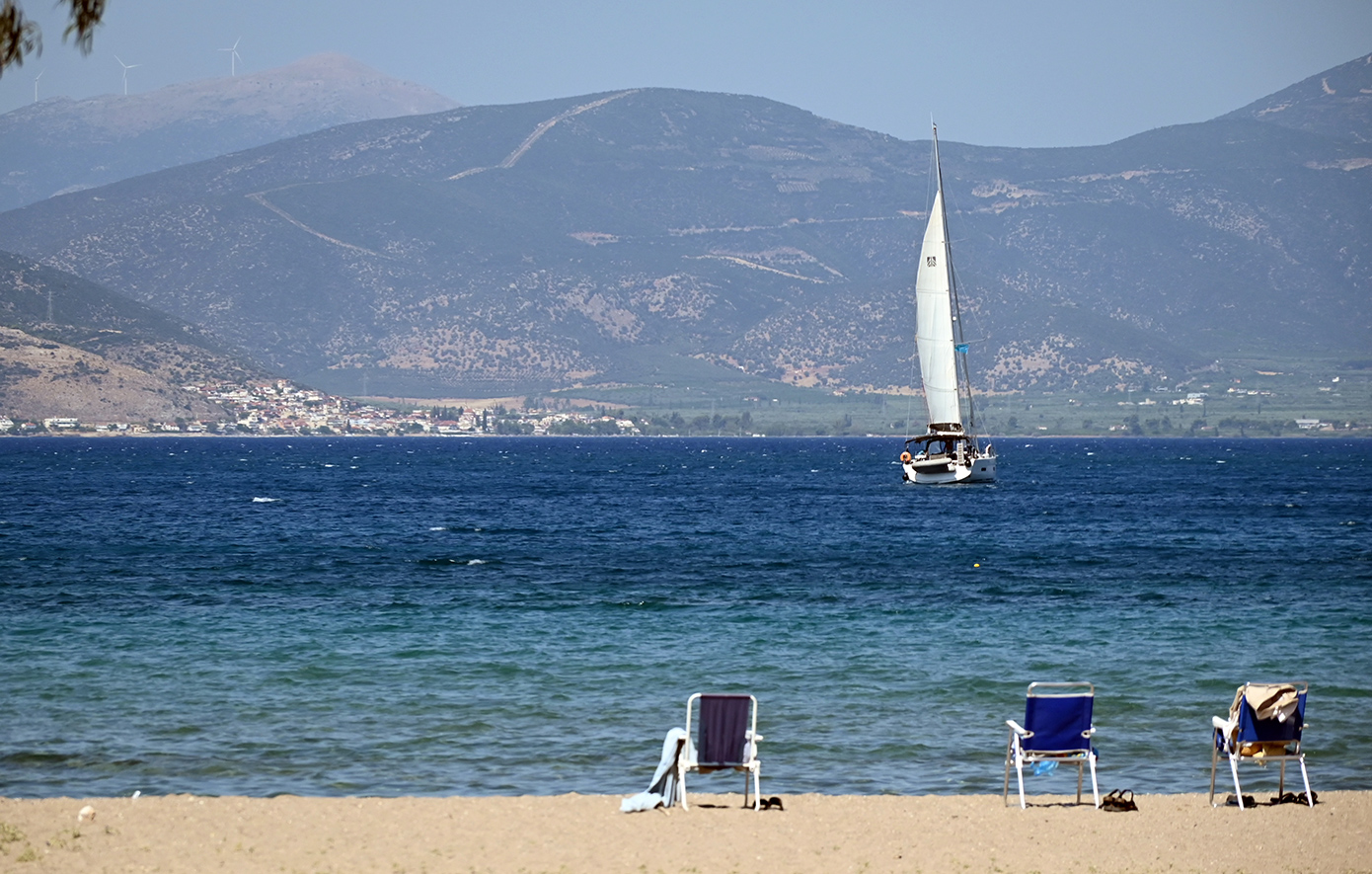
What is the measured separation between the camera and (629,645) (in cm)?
Answer: 2848

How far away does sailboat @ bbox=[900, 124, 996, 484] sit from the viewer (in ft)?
302

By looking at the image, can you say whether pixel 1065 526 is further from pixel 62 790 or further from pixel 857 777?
pixel 62 790

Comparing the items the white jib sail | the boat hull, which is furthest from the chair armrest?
the boat hull

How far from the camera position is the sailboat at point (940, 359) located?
9219 cm

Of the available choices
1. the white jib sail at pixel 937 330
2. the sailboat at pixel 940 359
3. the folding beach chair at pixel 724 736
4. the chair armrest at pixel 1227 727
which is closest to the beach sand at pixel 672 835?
the folding beach chair at pixel 724 736

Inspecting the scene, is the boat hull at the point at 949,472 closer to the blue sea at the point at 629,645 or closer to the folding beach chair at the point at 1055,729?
the blue sea at the point at 629,645

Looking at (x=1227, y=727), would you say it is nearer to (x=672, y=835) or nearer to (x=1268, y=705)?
(x=1268, y=705)

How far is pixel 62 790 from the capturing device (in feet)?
56.5

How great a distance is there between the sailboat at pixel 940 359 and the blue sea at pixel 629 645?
25.2 m

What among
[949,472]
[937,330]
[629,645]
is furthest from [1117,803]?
[949,472]

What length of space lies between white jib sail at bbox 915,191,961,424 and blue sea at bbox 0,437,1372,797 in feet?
82.6

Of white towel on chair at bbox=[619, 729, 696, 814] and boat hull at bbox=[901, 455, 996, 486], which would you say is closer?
white towel on chair at bbox=[619, 729, 696, 814]

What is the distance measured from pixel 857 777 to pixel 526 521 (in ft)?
171

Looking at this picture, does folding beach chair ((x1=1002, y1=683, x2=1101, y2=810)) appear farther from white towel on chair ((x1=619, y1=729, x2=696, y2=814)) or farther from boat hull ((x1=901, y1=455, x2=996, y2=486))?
boat hull ((x1=901, y1=455, x2=996, y2=486))
